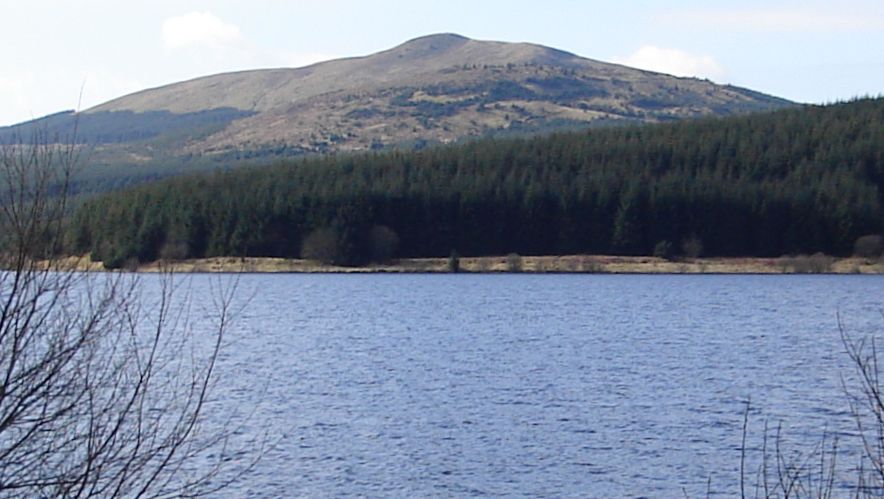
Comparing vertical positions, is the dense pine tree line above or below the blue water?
above

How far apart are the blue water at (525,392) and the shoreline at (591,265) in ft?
124

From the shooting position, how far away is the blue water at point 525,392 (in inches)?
1073

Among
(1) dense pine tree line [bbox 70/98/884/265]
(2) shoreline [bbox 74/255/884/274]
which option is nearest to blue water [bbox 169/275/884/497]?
(2) shoreline [bbox 74/255/884/274]

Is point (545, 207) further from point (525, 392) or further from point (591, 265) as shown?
point (525, 392)

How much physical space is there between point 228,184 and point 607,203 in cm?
4072

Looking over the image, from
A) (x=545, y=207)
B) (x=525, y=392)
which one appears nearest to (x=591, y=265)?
(x=545, y=207)

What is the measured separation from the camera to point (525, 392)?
130 feet

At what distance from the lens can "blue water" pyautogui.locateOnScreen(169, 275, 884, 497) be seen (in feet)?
89.4

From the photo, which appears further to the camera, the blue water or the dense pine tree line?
the dense pine tree line

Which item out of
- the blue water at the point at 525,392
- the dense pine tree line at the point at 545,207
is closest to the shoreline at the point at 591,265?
the dense pine tree line at the point at 545,207

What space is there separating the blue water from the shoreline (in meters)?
37.9

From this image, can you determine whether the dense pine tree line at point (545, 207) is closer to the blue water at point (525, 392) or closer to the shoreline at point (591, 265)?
the shoreline at point (591, 265)

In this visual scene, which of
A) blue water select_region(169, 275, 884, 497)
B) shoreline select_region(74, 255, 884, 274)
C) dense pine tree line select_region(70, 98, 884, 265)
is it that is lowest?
blue water select_region(169, 275, 884, 497)

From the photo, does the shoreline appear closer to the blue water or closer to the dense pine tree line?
the dense pine tree line
